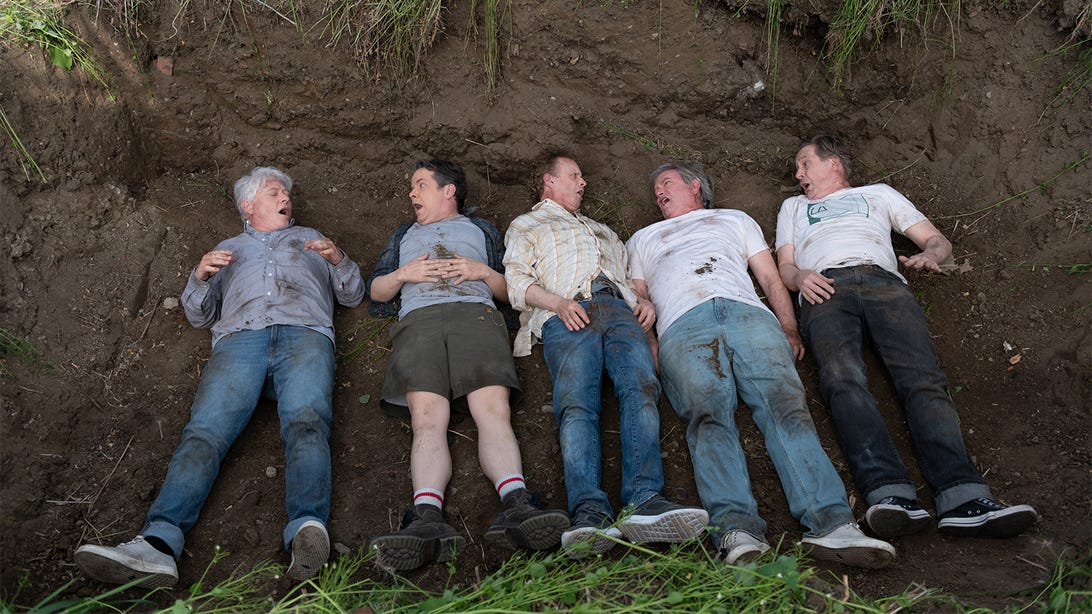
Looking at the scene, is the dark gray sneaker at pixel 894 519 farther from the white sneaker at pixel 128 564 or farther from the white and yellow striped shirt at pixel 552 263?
the white sneaker at pixel 128 564

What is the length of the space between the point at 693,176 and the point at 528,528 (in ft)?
9.59

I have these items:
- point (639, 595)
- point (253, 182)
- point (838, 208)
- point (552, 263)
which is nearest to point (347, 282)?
point (253, 182)

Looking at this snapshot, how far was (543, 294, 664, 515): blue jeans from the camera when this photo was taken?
13.0ft

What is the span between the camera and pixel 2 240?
471 centimetres

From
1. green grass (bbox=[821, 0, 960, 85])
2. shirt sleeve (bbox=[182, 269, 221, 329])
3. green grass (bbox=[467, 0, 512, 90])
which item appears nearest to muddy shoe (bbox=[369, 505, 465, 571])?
shirt sleeve (bbox=[182, 269, 221, 329])

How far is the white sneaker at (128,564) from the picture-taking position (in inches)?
135

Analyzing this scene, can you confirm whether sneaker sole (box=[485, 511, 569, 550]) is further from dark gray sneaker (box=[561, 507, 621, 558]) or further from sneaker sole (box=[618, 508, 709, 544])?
sneaker sole (box=[618, 508, 709, 544])

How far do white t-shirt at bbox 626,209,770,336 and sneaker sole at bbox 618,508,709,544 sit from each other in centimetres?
137

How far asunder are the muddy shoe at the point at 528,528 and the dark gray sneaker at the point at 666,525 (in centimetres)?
29

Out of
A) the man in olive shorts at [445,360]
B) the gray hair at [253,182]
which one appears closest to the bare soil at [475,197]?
the man in olive shorts at [445,360]

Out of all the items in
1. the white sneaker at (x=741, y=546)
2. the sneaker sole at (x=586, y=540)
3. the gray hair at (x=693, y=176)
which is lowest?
the white sneaker at (x=741, y=546)

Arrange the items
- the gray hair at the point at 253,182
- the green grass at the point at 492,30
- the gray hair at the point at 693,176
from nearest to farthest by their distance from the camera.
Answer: the gray hair at the point at 253,182
the gray hair at the point at 693,176
the green grass at the point at 492,30

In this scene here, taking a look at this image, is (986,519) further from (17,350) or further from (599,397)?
(17,350)

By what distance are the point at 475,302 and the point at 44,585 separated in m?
2.55
